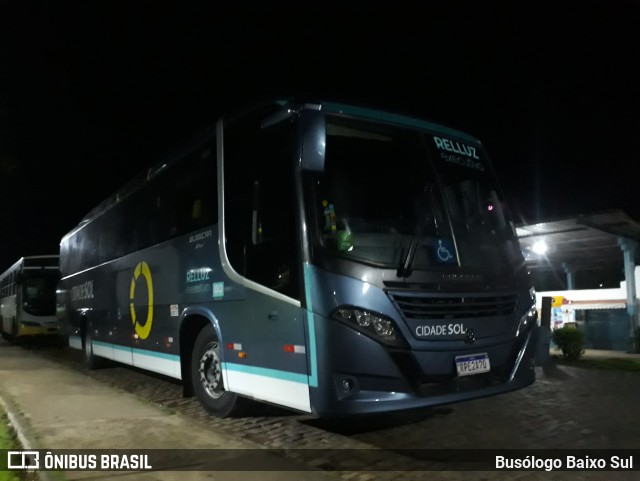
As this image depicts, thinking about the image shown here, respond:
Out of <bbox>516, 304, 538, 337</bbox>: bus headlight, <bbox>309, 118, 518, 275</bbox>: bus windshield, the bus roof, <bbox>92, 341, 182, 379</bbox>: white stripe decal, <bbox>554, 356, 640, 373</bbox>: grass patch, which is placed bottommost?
<bbox>554, 356, 640, 373</bbox>: grass patch

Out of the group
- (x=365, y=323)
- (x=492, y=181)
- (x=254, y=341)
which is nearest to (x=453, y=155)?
(x=492, y=181)

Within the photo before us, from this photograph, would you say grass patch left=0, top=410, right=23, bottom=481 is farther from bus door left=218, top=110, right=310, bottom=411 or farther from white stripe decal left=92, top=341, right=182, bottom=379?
bus door left=218, top=110, right=310, bottom=411

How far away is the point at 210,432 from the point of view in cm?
568

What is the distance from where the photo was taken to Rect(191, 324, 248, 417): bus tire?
6.46 m

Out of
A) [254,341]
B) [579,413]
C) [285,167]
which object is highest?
[285,167]

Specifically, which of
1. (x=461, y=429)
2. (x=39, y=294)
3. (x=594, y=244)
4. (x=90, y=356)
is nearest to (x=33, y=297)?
(x=39, y=294)

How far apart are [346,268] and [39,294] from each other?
67.5 feet

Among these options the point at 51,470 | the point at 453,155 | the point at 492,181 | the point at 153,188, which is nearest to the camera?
the point at 51,470

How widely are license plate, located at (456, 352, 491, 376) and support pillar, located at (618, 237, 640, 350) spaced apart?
1381 cm

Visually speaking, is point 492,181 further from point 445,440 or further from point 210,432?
point 210,432

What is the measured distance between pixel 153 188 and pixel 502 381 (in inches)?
235

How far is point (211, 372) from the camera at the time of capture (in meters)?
6.73

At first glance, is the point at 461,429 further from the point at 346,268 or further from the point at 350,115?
the point at 350,115

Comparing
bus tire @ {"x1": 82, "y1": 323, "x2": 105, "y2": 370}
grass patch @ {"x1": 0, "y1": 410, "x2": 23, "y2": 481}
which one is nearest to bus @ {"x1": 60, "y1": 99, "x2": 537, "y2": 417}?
grass patch @ {"x1": 0, "y1": 410, "x2": 23, "y2": 481}
